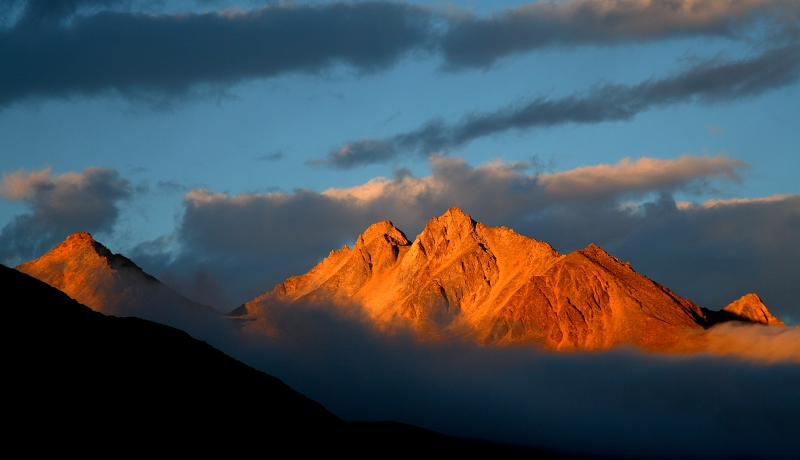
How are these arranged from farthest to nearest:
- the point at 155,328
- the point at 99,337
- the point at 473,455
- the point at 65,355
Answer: the point at 473,455 → the point at 155,328 → the point at 99,337 → the point at 65,355

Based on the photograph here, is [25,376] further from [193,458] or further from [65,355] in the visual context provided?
[193,458]

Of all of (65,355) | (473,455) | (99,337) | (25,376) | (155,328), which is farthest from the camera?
(473,455)

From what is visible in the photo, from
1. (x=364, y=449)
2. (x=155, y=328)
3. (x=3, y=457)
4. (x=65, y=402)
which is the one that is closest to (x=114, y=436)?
(x=65, y=402)

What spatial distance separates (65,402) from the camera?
11331cm

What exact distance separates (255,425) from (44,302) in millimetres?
29795

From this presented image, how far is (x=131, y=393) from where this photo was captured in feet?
407

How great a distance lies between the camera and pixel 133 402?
122m

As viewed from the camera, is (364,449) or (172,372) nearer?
(172,372)

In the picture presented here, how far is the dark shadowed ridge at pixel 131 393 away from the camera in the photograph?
111 m

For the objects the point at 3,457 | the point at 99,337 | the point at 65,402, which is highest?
the point at 99,337

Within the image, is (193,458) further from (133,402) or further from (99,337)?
(99,337)

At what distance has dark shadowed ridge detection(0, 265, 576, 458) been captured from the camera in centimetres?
11138

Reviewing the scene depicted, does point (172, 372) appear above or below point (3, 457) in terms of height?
above

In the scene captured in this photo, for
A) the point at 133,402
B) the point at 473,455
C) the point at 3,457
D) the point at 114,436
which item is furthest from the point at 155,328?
the point at 473,455
